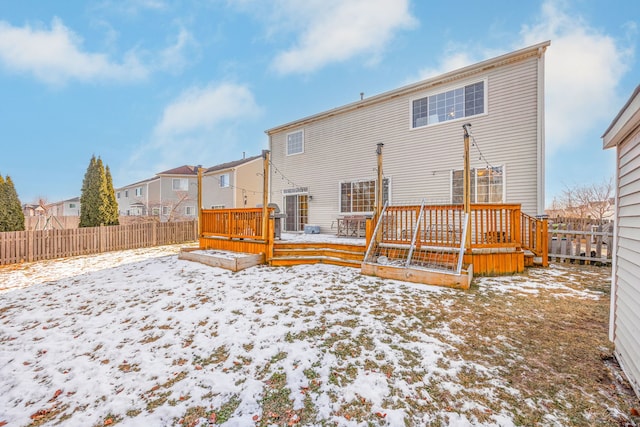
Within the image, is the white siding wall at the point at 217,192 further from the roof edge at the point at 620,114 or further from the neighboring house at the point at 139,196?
the roof edge at the point at 620,114

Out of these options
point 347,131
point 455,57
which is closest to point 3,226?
point 347,131

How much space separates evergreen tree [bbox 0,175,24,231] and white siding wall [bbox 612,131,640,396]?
14.7 m

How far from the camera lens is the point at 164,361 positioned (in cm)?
296

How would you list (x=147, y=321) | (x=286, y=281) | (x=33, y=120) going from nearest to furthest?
(x=147, y=321)
(x=286, y=281)
(x=33, y=120)

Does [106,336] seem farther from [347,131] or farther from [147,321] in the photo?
[347,131]

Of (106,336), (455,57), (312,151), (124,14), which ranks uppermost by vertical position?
(124,14)

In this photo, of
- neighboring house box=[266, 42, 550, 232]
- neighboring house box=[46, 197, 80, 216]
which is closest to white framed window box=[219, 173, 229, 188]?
neighboring house box=[266, 42, 550, 232]

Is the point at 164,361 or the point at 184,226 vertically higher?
the point at 184,226

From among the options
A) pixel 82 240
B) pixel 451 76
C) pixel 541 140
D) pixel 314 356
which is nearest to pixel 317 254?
pixel 314 356

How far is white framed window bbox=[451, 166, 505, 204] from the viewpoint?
7.77 metres

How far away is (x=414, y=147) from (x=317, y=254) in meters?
5.40

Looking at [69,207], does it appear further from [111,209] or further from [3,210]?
[3,210]

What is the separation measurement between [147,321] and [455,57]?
1935cm

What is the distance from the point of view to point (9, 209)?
8.69 m
